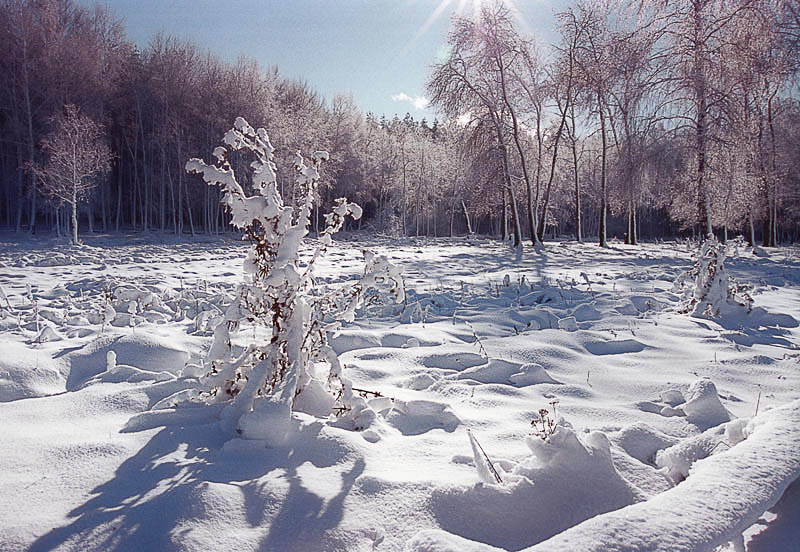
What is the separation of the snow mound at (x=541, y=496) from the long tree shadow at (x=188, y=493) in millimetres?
394

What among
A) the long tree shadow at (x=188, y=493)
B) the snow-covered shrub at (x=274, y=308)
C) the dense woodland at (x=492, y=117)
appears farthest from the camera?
the dense woodland at (x=492, y=117)

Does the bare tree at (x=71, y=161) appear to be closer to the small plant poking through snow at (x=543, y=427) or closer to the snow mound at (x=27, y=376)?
the snow mound at (x=27, y=376)

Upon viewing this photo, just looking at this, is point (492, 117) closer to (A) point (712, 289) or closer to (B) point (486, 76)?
(B) point (486, 76)

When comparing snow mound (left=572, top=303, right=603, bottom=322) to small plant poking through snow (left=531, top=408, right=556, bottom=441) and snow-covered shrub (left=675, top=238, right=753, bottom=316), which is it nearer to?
snow-covered shrub (left=675, top=238, right=753, bottom=316)

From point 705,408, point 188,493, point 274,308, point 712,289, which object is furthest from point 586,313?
point 188,493

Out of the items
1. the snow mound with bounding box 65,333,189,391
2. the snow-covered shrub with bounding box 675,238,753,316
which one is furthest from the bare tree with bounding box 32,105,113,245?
the snow-covered shrub with bounding box 675,238,753,316

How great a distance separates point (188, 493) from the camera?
1.49 metres

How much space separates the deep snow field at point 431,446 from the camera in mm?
1325

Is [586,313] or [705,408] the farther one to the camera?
[586,313]

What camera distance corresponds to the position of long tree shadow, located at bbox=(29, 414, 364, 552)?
1.32m

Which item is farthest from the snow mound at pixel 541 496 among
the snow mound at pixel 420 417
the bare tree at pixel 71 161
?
the bare tree at pixel 71 161

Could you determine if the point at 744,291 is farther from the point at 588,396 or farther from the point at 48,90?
the point at 48,90

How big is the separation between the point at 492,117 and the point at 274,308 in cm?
1527

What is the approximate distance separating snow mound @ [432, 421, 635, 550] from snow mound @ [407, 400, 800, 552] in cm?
23
